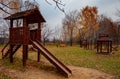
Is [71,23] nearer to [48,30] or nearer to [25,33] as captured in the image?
[48,30]

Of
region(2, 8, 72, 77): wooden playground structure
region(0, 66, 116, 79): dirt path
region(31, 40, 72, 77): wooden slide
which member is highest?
region(2, 8, 72, 77): wooden playground structure

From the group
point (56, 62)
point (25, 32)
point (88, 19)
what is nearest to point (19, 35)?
point (25, 32)

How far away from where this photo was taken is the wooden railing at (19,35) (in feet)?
55.7

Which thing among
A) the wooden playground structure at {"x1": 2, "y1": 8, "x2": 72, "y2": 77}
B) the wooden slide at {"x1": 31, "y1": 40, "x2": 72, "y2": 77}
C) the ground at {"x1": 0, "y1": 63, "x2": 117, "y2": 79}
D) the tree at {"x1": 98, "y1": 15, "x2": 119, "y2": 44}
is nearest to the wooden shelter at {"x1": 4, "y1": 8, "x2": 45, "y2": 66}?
the wooden playground structure at {"x1": 2, "y1": 8, "x2": 72, "y2": 77}

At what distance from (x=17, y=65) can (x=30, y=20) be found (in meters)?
3.71

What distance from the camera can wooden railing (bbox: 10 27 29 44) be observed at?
16991 mm

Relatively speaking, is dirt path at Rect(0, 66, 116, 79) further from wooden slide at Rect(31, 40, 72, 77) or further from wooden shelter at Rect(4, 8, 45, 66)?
wooden shelter at Rect(4, 8, 45, 66)

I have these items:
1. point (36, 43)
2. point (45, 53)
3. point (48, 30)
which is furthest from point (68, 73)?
point (48, 30)

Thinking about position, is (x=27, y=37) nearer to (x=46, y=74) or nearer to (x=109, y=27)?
(x=46, y=74)

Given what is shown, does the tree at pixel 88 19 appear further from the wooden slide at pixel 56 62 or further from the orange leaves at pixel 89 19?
→ the wooden slide at pixel 56 62

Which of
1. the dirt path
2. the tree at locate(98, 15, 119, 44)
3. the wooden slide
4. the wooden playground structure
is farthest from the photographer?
the tree at locate(98, 15, 119, 44)

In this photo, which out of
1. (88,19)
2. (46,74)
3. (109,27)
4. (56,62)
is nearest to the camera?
(46,74)

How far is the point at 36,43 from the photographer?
1744 centimetres

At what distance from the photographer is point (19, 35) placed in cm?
1739
